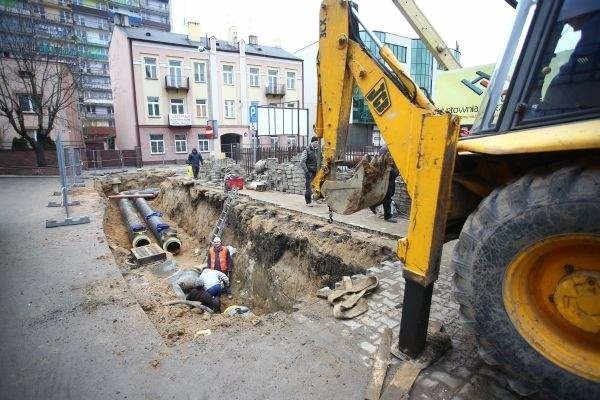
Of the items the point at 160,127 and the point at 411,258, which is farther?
the point at 160,127

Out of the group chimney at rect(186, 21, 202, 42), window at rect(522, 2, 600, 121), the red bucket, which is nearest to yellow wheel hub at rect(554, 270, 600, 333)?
window at rect(522, 2, 600, 121)

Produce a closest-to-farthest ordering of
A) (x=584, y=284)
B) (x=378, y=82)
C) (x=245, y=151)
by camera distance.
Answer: (x=584, y=284), (x=378, y=82), (x=245, y=151)

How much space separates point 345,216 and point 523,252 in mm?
6308

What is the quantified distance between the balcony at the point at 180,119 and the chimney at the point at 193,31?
23.0 ft

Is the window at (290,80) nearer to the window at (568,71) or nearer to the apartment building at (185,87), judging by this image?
the apartment building at (185,87)

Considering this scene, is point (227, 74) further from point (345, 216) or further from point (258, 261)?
point (345, 216)

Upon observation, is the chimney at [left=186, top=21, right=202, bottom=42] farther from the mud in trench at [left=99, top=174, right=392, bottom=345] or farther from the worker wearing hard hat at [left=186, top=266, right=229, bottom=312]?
the worker wearing hard hat at [left=186, top=266, right=229, bottom=312]

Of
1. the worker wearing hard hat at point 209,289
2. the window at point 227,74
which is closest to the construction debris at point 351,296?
the worker wearing hard hat at point 209,289

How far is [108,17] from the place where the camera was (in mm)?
55281

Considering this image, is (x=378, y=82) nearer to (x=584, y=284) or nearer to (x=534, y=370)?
(x=584, y=284)

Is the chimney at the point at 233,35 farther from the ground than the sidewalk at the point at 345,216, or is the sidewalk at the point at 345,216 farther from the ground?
the chimney at the point at 233,35

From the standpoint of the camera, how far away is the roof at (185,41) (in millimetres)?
26875

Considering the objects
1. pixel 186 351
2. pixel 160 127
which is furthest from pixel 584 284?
pixel 160 127

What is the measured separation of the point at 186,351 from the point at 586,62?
12.6 ft
